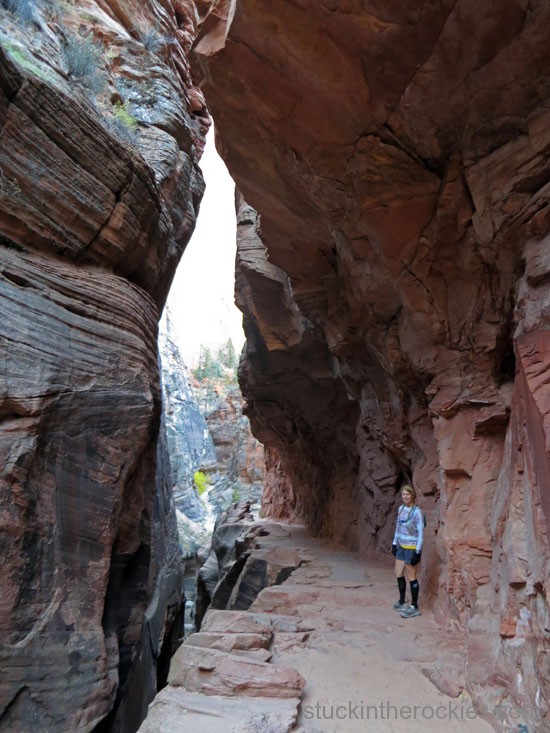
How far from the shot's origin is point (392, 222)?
6.32m

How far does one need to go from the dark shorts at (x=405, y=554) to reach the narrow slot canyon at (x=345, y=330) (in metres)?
0.52

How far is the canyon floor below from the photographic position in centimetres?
366

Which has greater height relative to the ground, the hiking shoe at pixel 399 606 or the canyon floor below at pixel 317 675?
the hiking shoe at pixel 399 606

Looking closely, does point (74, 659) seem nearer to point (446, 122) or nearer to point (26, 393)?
point (26, 393)

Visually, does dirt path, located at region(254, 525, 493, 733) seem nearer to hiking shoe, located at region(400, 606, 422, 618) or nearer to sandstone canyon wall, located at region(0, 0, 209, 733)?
hiking shoe, located at region(400, 606, 422, 618)

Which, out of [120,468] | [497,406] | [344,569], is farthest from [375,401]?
[120,468]

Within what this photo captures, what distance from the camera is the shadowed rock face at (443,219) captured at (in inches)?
169

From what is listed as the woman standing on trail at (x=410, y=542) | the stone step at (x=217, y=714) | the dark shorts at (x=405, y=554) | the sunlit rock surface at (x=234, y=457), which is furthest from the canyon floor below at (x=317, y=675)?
the sunlit rock surface at (x=234, y=457)

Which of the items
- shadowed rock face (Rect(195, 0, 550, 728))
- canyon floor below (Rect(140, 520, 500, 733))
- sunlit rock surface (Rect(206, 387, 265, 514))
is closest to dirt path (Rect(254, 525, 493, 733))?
canyon floor below (Rect(140, 520, 500, 733))

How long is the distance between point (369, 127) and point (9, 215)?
4.72 m

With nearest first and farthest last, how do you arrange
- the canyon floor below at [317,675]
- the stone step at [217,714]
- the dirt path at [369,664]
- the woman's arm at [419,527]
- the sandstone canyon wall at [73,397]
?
1. the stone step at [217,714]
2. the canyon floor below at [317,675]
3. the dirt path at [369,664]
4. the sandstone canyon wall at [73,397]
5. the woman's arm at [419,527]

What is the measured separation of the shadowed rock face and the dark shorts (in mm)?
458

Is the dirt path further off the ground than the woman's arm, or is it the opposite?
the woman's arm

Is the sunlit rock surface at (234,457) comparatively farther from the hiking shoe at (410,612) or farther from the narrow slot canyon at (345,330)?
the hiking shoe at (410,612)
